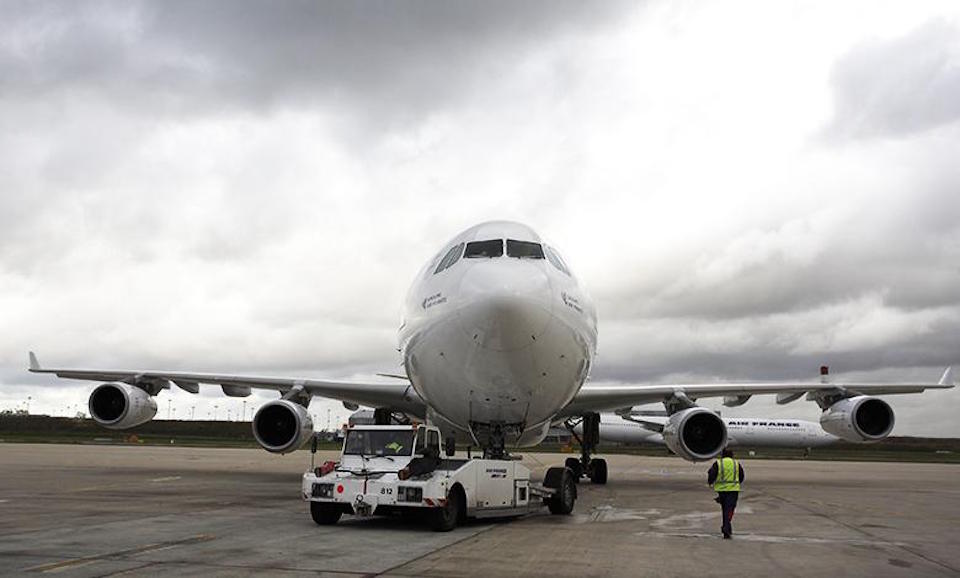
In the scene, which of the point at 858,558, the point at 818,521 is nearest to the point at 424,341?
the point at 858,558

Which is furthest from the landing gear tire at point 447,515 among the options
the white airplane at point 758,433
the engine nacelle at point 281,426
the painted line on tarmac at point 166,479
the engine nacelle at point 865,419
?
the white airplane at point 758,433

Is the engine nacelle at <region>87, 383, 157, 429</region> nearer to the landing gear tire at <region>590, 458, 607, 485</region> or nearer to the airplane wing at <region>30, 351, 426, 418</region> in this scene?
the airplane wing at <region>30, 351, 426, 418</region>

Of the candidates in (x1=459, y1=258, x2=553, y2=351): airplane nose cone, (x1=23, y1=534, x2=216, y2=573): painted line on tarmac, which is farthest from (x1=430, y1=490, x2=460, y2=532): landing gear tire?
(x1=23, y1=534, x2=216, y2=573): painted line on tarmac

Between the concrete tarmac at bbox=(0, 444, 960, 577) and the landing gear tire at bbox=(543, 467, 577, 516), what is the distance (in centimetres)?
28

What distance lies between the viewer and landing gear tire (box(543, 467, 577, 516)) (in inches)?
545

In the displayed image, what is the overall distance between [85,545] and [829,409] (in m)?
18.4

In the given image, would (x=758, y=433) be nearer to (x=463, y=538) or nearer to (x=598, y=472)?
(x=598, y=472)

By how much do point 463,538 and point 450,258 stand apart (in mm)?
4321

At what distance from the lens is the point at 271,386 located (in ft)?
66.8

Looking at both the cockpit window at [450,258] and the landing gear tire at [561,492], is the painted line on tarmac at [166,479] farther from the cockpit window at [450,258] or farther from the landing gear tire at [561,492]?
the cockpit window at [450,258]

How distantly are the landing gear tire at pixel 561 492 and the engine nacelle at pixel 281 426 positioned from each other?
5.69 meters

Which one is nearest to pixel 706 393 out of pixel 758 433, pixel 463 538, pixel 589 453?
pixel 589 453

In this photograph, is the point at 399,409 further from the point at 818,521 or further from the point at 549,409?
the point at 818,521

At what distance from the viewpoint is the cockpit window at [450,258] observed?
1252 cm
